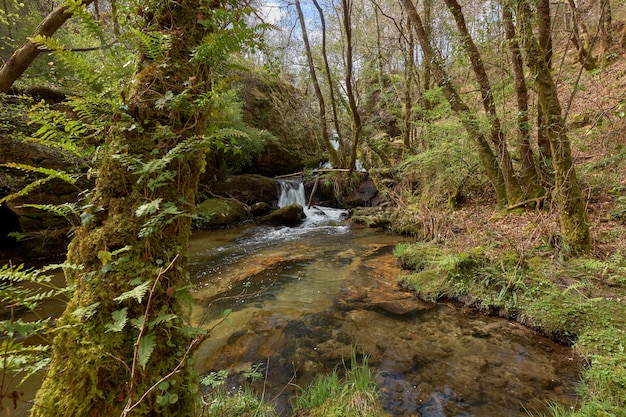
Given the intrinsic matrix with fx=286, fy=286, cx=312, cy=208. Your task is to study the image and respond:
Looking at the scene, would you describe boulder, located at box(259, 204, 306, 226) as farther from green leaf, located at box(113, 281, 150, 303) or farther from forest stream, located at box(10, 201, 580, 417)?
green leaf, located at box(113, 281, 150, 303)

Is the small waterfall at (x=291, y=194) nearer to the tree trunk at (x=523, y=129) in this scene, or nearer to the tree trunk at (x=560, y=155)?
the tree trunk at (x=523, y=129)

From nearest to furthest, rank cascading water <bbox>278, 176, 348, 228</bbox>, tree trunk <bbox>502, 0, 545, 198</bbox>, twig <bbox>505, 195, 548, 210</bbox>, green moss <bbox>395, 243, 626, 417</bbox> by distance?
green moss <bbox>395, 243, 626, 417</bbox>, tree trunk <bbox>502, 0, 545, 198</bbox>, twig <bbox>505, 195, 548, 210</bbox>, cascading water <bbox>278, 176, 348, 228</bbox>

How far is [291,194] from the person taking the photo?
48.5ft

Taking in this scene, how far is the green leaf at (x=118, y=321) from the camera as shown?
1.17m

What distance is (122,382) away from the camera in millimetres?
1197

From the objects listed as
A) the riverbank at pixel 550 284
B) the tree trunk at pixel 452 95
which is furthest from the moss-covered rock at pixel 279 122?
the riverbank at pixel 550 284

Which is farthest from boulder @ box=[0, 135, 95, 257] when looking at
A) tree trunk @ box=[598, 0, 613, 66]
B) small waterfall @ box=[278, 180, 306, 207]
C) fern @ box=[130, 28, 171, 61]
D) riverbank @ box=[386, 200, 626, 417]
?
tree trunk @ box=[598, 0, 613, 66]

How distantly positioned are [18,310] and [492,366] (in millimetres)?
7419

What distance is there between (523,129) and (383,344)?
6.17 metres

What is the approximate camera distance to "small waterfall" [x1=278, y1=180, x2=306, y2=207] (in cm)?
1460

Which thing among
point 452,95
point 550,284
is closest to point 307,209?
point 452,95

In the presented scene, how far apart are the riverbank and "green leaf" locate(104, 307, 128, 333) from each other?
11.0 ft

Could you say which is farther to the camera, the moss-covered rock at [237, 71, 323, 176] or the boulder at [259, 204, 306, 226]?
the moss-covered rock at [237, 71, 323, 176]

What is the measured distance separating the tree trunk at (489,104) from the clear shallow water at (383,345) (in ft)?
12.3
